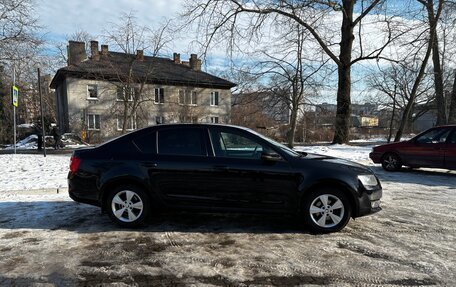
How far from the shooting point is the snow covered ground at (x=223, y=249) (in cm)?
357

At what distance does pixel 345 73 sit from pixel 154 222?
17841 mm

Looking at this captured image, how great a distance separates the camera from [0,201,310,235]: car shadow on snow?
5.18m

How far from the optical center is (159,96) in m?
40.3

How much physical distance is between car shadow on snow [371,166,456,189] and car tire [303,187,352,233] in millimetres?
5243

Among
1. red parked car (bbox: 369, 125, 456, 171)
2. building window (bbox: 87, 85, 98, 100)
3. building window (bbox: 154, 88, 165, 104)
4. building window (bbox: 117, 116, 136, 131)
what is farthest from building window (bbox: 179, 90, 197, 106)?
red parked car (bbox: 369, 125, 456, 171)

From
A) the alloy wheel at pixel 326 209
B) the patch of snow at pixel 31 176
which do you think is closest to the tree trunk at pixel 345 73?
the patch of snow at pixel 31 176

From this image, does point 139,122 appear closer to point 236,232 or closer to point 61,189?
point 61,189

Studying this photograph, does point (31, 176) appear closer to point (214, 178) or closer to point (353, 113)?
point (214, 178)

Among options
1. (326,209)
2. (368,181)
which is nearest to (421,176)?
(368,181)

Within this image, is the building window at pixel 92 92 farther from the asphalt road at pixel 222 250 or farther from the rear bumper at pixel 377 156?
the asphalt road at pixel 222 250

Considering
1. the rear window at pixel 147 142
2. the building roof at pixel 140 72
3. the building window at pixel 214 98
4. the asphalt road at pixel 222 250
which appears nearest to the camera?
the asphalt road at pixel 222 250

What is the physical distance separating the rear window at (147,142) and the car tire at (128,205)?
0.61m

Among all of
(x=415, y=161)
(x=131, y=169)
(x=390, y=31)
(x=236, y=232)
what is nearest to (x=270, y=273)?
(x=236, y=232)

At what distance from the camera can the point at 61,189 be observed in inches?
310
